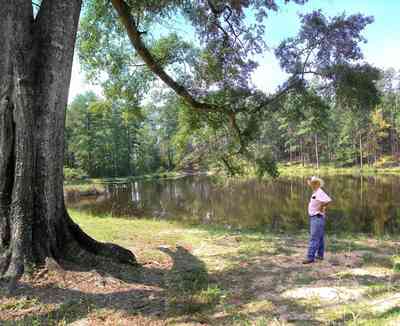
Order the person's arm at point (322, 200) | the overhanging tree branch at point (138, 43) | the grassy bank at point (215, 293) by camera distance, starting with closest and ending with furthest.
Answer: the grassy bank at point (215, 293) → the person's arm at point (322, 200) → the overhanging tree branch at point (138, 43)

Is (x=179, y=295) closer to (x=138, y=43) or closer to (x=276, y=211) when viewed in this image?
(x=138, y=43)

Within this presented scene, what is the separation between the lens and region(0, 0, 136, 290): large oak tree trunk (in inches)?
204

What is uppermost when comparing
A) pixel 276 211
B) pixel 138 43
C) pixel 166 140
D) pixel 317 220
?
pixel 166 140

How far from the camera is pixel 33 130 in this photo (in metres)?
5.37

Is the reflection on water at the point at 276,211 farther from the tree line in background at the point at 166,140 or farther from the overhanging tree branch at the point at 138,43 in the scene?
the tree line in background at the point at 166,140

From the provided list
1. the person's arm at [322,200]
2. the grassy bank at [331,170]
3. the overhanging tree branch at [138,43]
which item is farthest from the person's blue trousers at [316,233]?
the grassy bank at [331,170]

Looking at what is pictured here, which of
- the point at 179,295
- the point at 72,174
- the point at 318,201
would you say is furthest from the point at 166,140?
the point at 179,295

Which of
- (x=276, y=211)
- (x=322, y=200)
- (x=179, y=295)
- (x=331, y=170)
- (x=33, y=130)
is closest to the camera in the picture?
(x=179, y=295)

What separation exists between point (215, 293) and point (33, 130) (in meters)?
3.42

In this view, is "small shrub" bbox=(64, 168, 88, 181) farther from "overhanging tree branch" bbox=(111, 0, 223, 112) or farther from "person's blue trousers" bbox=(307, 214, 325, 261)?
"person's blue trousers" bbox=(307, 214, 325, 261)

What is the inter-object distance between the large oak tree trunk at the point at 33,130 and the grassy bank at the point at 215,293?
53 cm

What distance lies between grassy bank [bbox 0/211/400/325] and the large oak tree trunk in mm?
531

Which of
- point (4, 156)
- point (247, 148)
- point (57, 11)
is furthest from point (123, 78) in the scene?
point (4, 156)

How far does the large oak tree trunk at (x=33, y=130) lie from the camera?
5.19 meters
